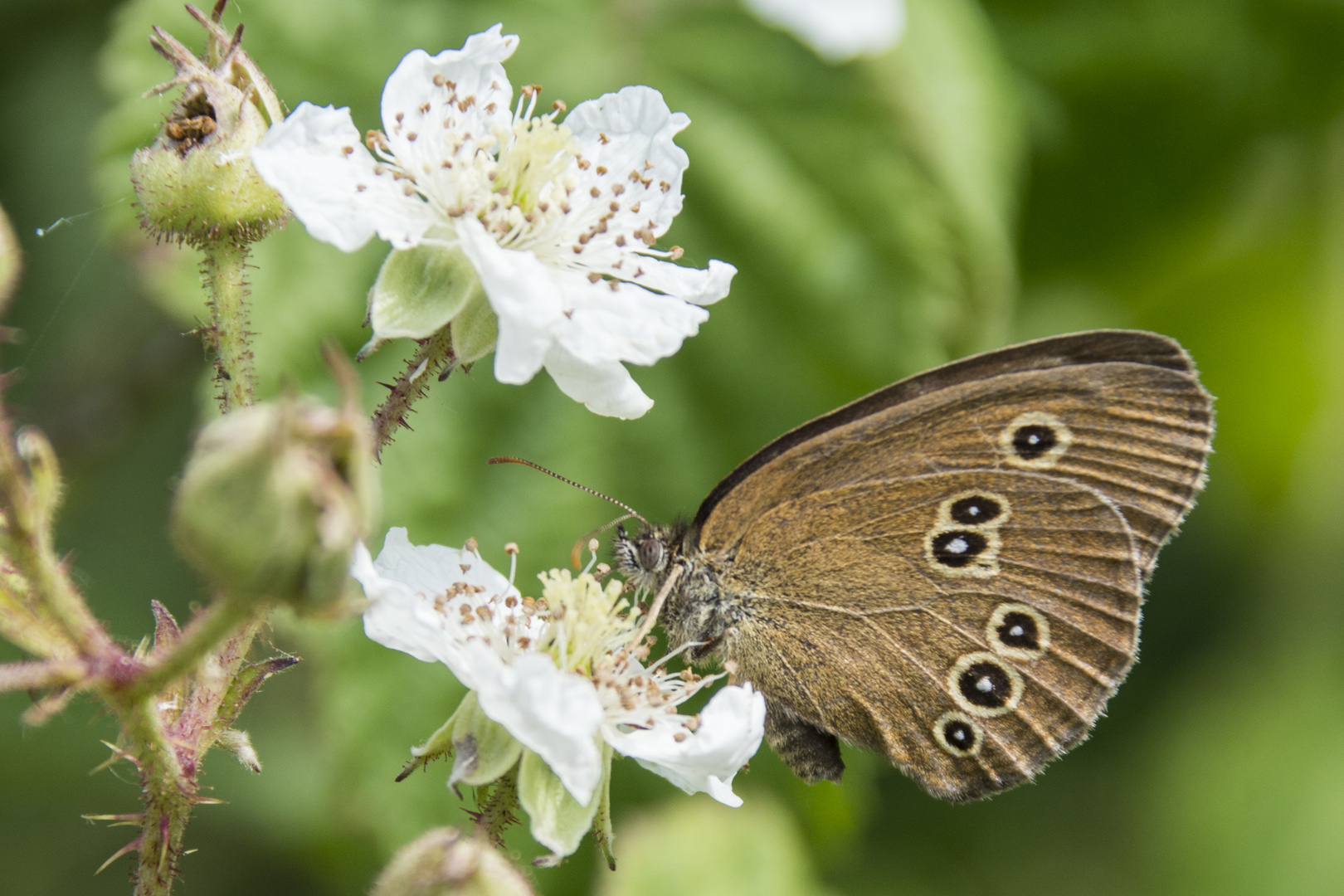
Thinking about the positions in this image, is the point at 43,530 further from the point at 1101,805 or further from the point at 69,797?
the point at 1101,805

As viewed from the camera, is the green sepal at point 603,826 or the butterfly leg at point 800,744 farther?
the butterfly leg at point 800,744

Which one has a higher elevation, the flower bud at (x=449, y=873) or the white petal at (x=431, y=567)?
the white petal at (x=431, y=567)

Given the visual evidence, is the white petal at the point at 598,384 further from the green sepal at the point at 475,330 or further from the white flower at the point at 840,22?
the white flower at the point at 840,22

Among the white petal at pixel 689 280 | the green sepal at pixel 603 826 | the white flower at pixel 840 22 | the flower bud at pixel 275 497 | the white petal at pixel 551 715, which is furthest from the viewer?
the white flower at pixel 840 22

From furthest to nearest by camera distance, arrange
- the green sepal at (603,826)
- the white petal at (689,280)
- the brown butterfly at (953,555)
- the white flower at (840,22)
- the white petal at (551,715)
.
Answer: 1. the white flower at (840,22)
2. the brown butterfly at (953,555)
3. the white petal at (689,280)
4. the green sepal at (603,826)
5. the white petal at (551,715)

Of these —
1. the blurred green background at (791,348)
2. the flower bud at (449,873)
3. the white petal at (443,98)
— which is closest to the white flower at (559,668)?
the flower bud at (449,873)

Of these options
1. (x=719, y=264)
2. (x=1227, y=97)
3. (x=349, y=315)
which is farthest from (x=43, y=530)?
(x=1227, y=97)

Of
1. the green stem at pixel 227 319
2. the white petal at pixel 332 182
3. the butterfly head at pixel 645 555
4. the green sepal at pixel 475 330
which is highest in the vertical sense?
the white petal at pixel 332 182
